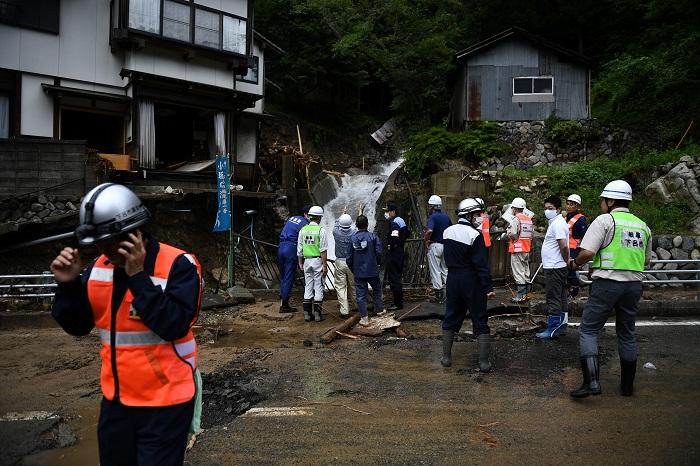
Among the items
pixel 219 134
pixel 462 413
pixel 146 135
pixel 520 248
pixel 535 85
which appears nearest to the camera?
pixel 462 413

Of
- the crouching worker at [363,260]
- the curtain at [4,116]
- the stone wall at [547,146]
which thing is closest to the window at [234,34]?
the curtain at [4,116]

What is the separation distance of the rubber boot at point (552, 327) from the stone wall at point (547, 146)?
1404 centimetres

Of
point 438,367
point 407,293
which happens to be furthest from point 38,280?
point 438,367

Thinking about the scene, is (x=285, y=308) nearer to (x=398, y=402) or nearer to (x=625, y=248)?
(x=398, y=402)

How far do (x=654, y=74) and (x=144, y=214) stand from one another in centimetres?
2076

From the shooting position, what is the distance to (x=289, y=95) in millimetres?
30844

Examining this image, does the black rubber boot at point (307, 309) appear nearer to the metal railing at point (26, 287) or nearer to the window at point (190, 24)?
the metal railing at point (26, 287)

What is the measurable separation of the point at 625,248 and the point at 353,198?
17.6 m

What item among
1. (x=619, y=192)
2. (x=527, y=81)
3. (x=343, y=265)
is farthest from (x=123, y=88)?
(x=527, y=81)

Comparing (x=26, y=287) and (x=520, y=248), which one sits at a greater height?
(x=520, y=248)

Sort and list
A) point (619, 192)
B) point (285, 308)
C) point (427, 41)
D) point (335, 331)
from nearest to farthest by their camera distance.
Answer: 1. point (619, 192)
2. point (335, 331)
3. point (285, 308)
4. point (427, 41)

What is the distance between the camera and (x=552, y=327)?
23.8ft

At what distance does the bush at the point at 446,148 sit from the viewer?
19666 millimetres

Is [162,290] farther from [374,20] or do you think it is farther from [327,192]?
[374,20]
